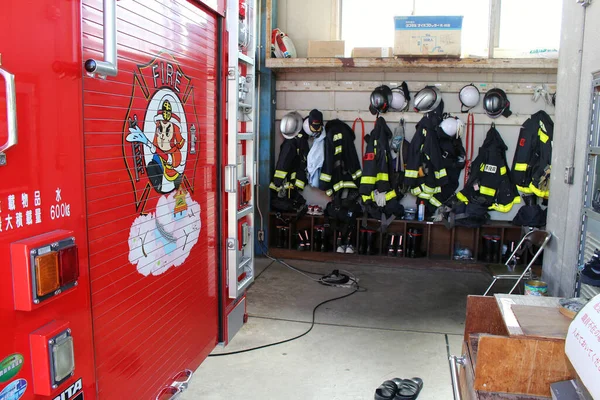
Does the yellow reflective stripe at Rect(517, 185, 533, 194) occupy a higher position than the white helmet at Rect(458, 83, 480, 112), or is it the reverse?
the white helmet at Rect(458, 83, 480, 112)

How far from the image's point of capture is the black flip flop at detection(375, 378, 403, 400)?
3.09m

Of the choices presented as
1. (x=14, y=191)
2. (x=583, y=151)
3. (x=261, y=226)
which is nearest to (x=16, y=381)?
(x=14, y=191)

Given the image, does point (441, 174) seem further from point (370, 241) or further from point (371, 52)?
point (371, 52)

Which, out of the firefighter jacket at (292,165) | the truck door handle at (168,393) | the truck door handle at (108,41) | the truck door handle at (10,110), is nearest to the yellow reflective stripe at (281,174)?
the firefighter jacket at (292,165)

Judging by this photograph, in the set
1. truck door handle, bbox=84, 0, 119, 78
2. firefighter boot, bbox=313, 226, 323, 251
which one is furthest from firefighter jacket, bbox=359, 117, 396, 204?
truck door handle, bbox=84, 0, 119, 78

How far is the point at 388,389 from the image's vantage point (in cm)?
316

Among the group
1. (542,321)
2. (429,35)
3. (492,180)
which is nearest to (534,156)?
(492,180)

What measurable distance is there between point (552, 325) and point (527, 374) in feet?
1.10

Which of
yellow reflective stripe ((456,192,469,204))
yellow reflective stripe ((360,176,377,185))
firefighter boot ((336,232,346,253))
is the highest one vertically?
yellow reflective stripe ((360,176,377,185))

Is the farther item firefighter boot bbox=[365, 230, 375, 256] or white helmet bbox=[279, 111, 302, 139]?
white helmet bbox=[279, 111, 302, 139]

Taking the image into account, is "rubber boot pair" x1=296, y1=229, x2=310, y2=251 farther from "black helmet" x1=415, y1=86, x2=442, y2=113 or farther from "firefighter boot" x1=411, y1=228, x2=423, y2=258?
"black helmet" x1=415, y1=86, x2=442, y2=113

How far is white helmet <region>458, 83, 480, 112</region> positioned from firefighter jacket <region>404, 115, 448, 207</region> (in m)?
0.47

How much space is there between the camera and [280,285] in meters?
5.52

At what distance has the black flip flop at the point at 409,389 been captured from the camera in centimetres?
311
